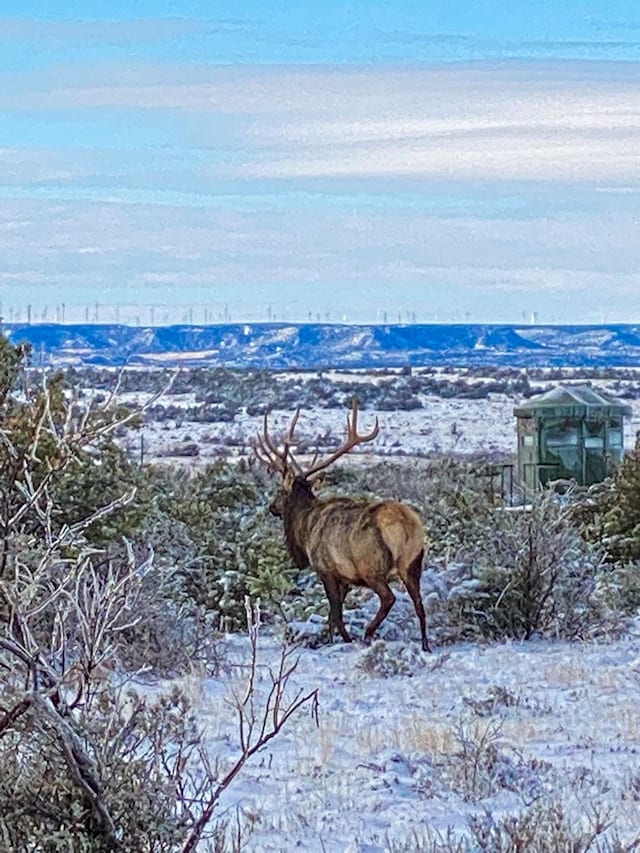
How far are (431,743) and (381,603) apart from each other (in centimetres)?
386

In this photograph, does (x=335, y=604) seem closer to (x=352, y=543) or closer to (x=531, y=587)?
(x=352, y=543)

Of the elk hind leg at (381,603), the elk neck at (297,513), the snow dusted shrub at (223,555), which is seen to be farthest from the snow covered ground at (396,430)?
the elk hind leg at (381,603)

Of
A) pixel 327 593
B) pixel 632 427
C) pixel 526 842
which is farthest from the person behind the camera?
pixel 632 427

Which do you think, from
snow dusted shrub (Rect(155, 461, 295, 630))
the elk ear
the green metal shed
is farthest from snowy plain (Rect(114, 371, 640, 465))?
the elk ear

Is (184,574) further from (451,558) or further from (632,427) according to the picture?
(632,427)

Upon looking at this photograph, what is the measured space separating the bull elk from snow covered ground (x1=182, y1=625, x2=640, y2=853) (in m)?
0.52

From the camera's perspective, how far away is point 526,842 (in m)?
4.92

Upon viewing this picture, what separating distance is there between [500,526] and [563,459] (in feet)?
37.9

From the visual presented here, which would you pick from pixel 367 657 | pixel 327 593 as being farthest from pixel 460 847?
pixel 327 593

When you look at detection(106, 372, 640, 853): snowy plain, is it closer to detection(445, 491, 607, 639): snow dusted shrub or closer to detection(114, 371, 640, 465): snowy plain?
detection(445, 491, 607, 639): snow dusted shrub

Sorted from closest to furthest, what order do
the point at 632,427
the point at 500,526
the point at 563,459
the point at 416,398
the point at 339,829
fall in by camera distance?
the point at 339,829, the point at 500,526, the point at 563,459, the point at 632,427, the point at 416,398

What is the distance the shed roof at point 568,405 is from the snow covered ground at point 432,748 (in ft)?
43.1

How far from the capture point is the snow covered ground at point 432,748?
20.4 feet

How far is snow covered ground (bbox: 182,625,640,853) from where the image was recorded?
20.4 ft
